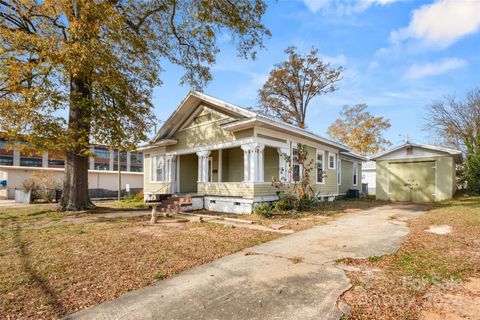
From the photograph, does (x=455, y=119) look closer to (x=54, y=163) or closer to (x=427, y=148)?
(x=427, y=148)

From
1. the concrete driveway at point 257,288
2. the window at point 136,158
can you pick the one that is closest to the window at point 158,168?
the concrete driveway at point 257,288

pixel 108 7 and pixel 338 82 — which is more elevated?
pixel 338 82

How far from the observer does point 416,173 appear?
1603 cm

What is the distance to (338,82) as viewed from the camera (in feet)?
95.4

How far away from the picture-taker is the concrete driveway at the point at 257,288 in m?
3.14

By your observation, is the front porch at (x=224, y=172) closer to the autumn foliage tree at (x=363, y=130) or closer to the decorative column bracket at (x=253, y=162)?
the decorative column bracket at (x=253, y=162)

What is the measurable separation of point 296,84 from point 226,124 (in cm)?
2055

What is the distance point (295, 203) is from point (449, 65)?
1266cm

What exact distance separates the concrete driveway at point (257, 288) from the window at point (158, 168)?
1270 cm

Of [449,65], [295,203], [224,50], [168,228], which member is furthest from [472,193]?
[168,228]

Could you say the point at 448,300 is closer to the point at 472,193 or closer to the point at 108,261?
the point at 108,261

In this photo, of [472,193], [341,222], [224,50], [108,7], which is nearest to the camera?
[341,222]

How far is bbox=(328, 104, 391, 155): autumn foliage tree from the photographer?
36250 millimetres

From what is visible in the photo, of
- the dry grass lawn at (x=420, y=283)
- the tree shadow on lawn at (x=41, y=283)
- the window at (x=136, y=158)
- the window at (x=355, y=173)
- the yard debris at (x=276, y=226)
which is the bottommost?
the yard debris at (x=276, y=226)
